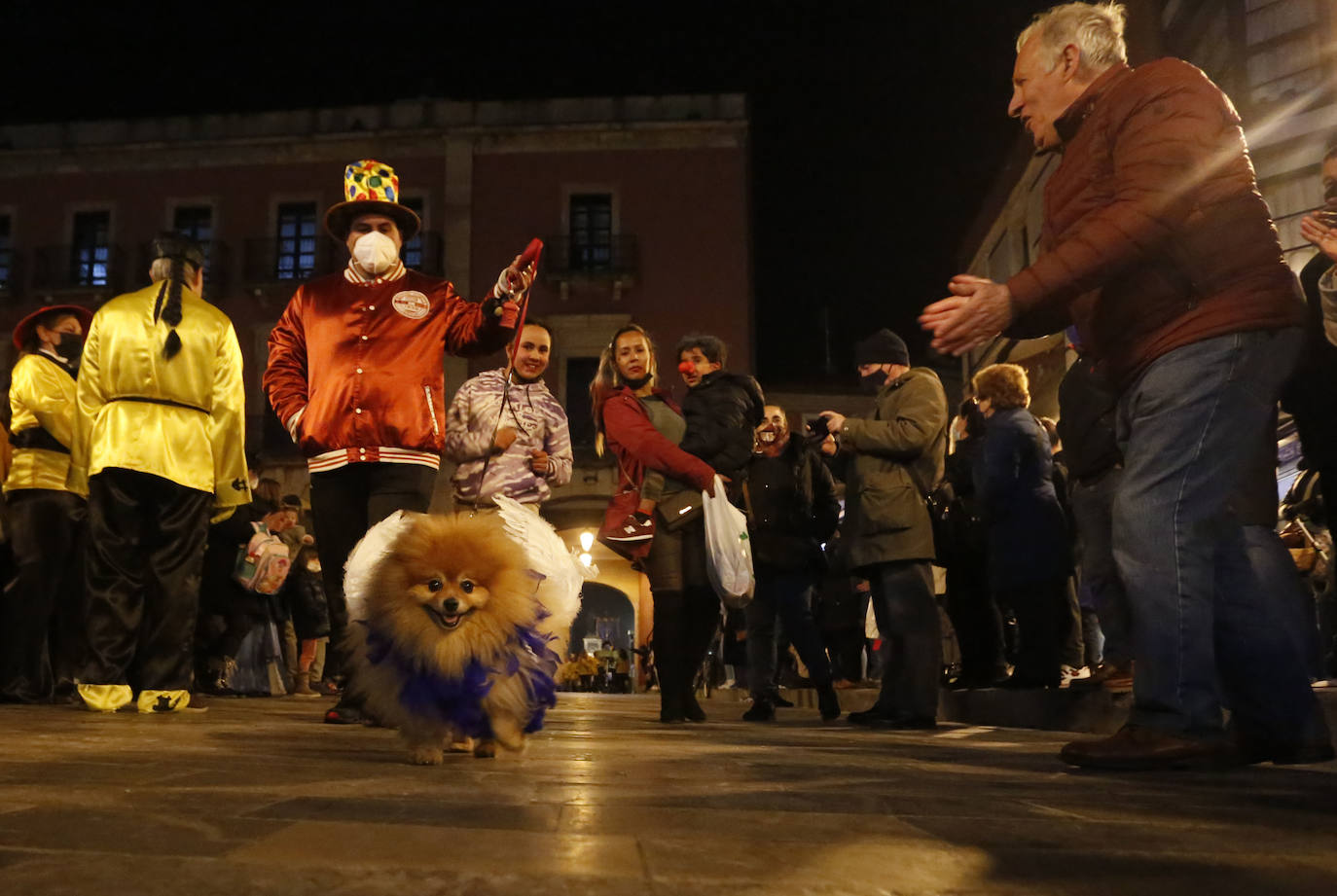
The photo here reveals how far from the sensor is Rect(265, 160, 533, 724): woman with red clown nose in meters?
4.30

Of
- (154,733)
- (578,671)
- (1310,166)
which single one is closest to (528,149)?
(578,671)

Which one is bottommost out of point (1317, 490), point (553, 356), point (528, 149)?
point (1317, 490)

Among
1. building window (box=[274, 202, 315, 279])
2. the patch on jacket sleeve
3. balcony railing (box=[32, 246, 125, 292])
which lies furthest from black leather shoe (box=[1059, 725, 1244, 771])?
Answer: balcony railing (box=[32, 246, 125, 292])

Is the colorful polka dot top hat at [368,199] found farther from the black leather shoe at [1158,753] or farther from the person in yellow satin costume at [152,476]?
the black leather shoe at [1158,753]

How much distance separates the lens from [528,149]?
984 inches

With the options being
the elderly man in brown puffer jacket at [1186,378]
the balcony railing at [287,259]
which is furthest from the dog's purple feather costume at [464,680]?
the balcony railing at [287,259]

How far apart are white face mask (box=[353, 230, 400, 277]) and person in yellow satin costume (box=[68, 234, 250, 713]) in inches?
36.2

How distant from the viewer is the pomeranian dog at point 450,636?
118 inches

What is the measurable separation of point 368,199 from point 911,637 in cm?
290

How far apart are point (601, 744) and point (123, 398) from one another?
2.80 m

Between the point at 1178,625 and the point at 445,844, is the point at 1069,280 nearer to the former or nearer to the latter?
the point at 1178,625

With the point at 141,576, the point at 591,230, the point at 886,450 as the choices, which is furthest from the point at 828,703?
the point at 591,230

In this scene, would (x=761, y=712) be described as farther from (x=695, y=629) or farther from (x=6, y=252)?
(x=6, y=252)

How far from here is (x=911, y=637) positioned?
5.00m
